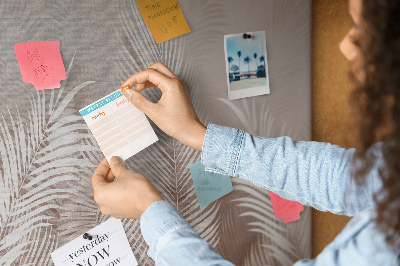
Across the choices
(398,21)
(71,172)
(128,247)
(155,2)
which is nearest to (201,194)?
(128,247)

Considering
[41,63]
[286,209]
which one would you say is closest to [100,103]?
[41,63]

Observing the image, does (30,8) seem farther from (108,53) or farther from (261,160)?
(261,160)

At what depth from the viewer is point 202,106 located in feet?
2.78

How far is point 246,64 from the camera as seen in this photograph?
89 cm

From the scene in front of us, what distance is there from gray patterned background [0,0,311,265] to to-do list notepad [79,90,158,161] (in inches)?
1.3

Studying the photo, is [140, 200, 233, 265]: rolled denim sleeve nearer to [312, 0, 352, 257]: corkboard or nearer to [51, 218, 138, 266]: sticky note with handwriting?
[51, 218, 138, 266]: sticky note with handwriting

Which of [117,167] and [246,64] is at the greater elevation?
[246,64]

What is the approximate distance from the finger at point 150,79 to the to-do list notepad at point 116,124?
4 centimetres

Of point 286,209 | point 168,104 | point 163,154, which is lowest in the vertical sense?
point 286,209

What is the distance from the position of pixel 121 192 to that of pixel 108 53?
1.00 ft

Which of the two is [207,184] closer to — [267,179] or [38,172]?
[267,179]

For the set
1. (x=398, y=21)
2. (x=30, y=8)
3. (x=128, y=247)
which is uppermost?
(x=30, y=8)

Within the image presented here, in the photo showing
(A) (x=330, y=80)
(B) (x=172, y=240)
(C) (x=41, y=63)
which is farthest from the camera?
(A) (x=330, y=80)

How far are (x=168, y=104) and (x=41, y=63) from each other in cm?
26
